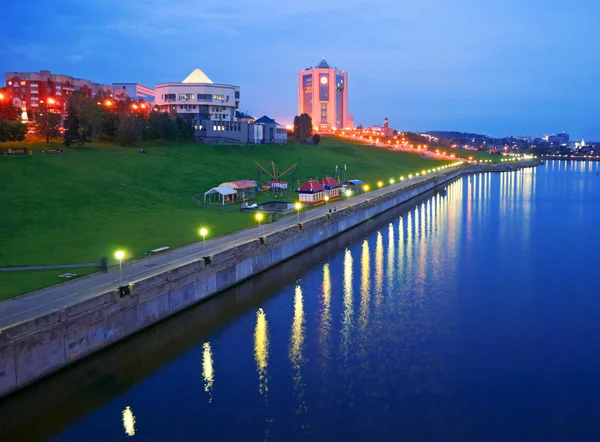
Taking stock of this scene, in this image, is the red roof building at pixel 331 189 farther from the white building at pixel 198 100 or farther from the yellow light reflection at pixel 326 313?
the white building at pixel 198 100

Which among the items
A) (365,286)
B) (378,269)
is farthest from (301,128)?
(365,286)

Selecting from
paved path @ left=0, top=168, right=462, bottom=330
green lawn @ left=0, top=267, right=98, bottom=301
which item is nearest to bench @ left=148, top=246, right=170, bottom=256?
paved path @ left=0, top=168, right=462, bottom=330

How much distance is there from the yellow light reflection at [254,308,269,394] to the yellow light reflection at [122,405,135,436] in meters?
5.22

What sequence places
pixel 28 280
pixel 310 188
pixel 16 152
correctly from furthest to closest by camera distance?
pixel 310 188 → pixel 16 152 → pixel 28 280

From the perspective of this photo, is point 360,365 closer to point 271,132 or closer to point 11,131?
point 11,131

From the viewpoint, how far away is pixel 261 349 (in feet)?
90.7

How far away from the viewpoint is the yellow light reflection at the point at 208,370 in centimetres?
2382

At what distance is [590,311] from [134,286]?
26.8 metres

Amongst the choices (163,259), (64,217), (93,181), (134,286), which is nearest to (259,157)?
(93,181)

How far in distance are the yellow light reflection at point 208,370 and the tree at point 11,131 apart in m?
50.5

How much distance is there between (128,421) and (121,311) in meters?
6.92

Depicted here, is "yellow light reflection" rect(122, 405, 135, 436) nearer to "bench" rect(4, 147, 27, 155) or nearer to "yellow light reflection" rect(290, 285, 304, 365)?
"yellow light reflection" rect(290, 285, 304, 365)

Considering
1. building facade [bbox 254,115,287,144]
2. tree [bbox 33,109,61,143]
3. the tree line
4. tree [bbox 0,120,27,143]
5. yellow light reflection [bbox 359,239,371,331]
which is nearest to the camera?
yellow light reflection [bbox 359,239,371,331]

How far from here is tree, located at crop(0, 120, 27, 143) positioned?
6512 cm
